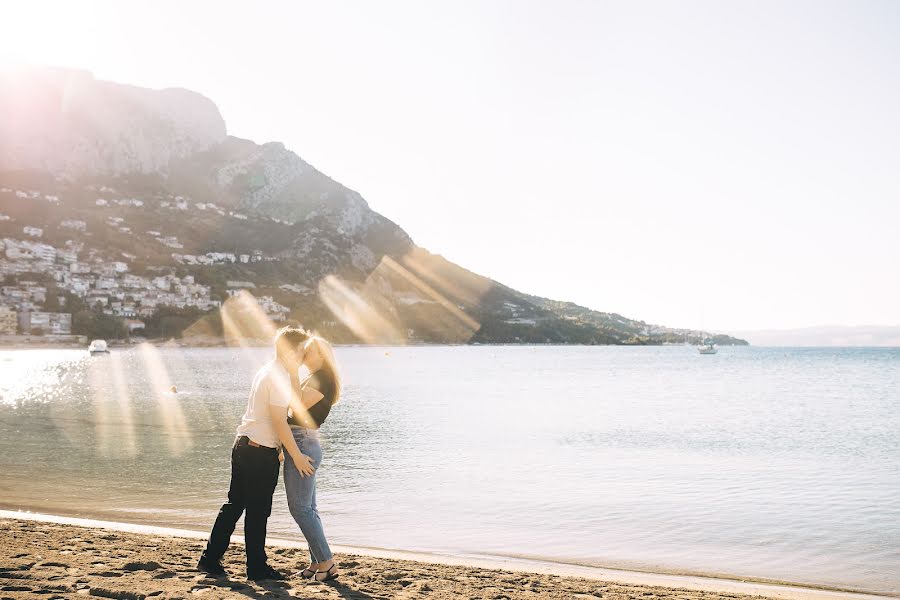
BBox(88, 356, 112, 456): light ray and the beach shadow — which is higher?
the beach shadow

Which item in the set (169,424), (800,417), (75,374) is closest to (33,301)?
(75,374)

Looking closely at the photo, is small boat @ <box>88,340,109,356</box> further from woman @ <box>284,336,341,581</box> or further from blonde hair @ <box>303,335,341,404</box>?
blonde hair @ <box>303,335,341,404</box>

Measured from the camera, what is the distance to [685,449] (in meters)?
25.6

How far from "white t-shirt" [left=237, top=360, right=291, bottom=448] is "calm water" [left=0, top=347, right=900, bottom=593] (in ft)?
16.7

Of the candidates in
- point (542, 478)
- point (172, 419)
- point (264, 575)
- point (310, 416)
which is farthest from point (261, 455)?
point (172, 419)

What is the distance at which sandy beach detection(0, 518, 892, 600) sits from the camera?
7.09 m

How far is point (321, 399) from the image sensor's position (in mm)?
7266

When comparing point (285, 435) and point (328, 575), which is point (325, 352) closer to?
point (285, 435)

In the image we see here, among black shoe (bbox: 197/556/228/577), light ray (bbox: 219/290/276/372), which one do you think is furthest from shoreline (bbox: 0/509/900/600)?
light ray (bbox: 219/290/276/372)

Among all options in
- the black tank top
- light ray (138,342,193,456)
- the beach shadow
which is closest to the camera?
the black tank top

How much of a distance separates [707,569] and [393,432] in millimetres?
20475

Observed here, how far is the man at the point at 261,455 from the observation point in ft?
23.1

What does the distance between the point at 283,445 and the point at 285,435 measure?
21 centimetres

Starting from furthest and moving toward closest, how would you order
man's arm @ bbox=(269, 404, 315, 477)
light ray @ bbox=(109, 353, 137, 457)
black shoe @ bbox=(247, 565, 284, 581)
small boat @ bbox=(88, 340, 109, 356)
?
small boat @ bbox=(88, 340, 109, 356)
light ray @ bbox=(109, 353, 137, 457)
black shoe @ bbox=(247, 565, 284, 581)
man's arm @ bbox=(269, 404, 315, 477)
